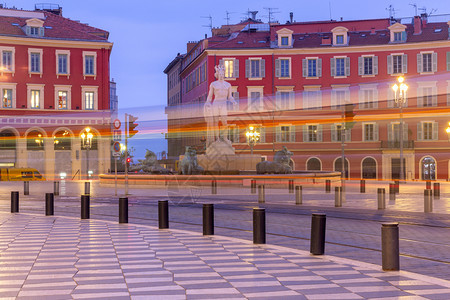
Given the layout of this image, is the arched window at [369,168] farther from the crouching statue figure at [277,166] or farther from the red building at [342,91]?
the crouching statue figure at [277,166]

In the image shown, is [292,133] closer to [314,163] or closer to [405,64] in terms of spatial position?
[314,163]

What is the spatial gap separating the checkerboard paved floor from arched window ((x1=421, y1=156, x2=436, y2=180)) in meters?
53.2

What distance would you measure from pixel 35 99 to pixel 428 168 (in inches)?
1491

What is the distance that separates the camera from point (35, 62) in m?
63.7

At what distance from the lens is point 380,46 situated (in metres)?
66.1

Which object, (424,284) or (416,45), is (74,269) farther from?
(416,45)

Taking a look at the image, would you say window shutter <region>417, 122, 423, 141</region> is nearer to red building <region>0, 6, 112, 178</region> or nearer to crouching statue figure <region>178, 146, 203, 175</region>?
red building <region>0, 6, 112, 178</region>

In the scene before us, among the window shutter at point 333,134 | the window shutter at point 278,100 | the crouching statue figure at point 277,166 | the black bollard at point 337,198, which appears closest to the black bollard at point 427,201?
the black bollard at point 337,198

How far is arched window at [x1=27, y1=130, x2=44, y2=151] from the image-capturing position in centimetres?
6313

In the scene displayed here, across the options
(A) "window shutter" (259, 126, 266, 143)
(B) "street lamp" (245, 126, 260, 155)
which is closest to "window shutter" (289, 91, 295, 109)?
(A) "window shutter" (259, 126, 266, 143)

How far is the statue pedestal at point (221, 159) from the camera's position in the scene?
39.8 m

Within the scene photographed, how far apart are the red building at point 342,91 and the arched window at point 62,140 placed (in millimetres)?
Answer: 10051

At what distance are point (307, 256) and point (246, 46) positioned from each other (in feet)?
195

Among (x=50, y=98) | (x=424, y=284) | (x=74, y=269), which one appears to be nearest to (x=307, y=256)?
(x=424, y=284)
